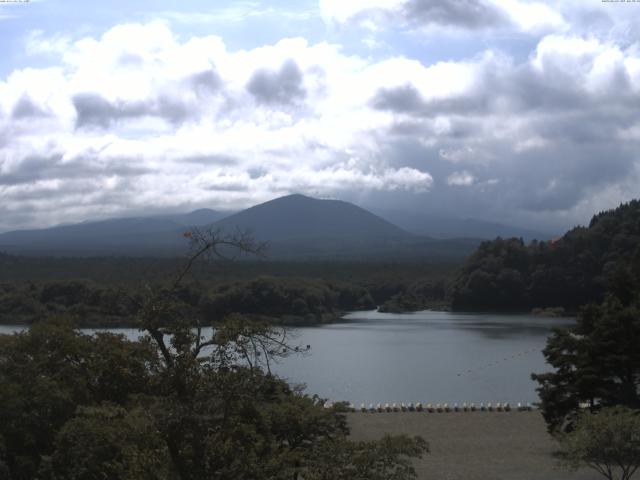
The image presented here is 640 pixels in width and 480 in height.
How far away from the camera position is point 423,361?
111ft

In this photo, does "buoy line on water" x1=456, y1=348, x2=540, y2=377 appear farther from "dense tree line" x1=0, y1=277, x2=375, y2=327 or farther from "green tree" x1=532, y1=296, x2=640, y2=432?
"green tree" x1=532, y1=296, x2=640, y2=432

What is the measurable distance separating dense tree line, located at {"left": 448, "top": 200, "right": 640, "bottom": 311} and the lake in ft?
26.0

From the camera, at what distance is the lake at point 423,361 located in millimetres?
26031

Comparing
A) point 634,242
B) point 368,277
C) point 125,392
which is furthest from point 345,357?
point 368,277

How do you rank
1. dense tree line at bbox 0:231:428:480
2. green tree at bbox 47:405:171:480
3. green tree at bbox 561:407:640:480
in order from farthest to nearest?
green tree at bbox 561:407:640:480, green tree at bbox 47:405:171:480, dense tree line at bbox 0:231:428:480

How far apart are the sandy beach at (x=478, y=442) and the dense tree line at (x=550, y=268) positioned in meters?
40.5

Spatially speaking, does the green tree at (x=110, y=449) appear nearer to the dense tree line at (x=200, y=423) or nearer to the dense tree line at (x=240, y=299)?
the dense tree line at (x=200, y=423)

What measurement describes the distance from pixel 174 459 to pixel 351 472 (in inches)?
60.4

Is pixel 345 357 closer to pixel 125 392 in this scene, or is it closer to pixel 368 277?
Answer: pixel 125 392

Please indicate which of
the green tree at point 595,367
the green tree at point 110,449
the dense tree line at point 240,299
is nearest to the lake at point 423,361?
the dense tree line at point 240,299

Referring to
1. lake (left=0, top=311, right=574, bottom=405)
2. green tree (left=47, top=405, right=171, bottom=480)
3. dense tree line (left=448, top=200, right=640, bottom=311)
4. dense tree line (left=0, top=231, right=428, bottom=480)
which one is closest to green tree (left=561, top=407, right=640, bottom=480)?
dense tree line (left=0, top=231, right=428, bottom=480)

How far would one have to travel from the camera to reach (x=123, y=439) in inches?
240

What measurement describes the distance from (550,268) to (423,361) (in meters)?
30.4

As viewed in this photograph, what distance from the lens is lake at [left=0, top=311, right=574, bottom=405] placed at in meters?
26.0
